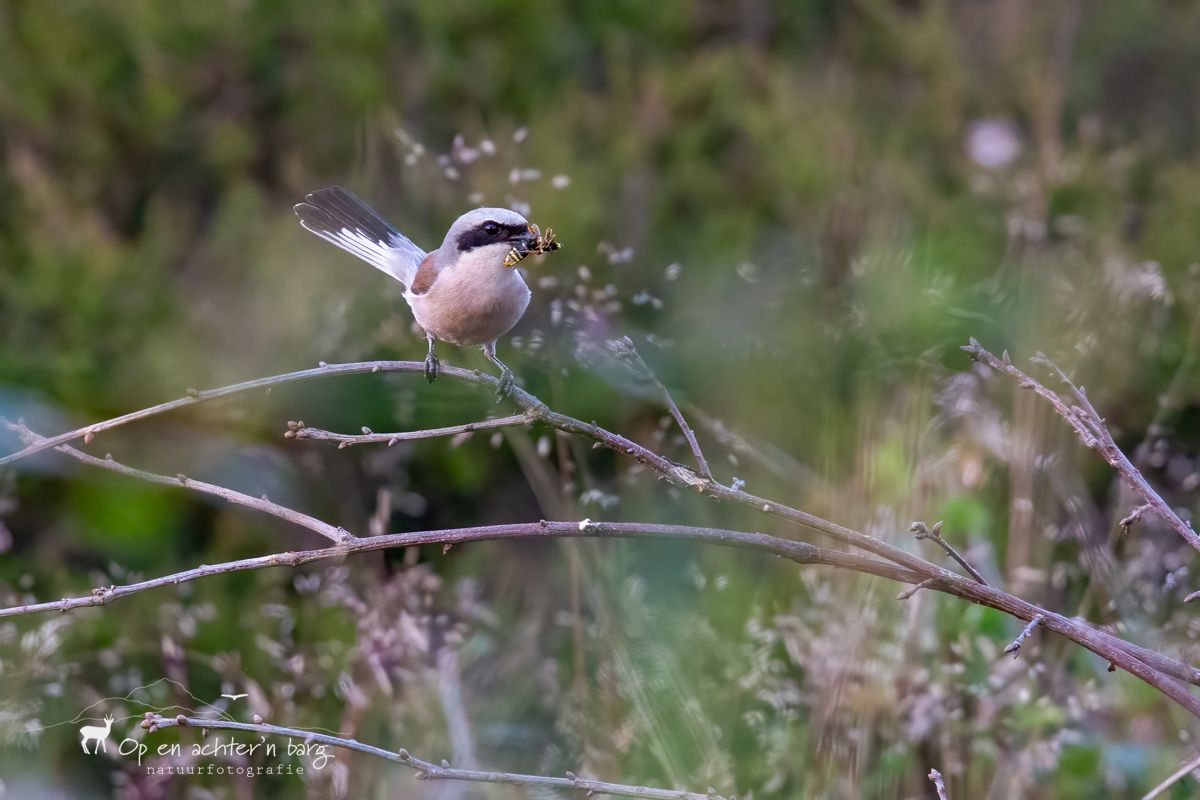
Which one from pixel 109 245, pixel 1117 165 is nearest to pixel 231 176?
pixel 109 245

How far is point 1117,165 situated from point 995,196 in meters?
0.53

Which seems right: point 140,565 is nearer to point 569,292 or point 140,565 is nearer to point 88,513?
point 88,513

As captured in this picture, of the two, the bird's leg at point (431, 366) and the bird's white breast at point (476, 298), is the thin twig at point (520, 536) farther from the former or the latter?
the bird's white breast at point (476, 298)

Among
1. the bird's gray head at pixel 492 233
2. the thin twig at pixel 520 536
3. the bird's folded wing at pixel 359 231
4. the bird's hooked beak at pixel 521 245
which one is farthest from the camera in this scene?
→ the bird's folded wing at pixel 359 231

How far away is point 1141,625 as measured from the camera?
272 centimetres

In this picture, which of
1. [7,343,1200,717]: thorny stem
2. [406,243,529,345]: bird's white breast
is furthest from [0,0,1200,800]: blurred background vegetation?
[7,343,1200,717]: thorny stem

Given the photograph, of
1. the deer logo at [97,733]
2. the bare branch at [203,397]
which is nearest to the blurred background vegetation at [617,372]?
the deer logo at [97,733]

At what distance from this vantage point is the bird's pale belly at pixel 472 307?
9.82 ft

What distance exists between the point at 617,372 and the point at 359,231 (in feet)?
2.71

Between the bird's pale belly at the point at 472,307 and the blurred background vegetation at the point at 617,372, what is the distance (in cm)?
20

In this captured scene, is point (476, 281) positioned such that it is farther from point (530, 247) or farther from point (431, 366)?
point (431, 366)

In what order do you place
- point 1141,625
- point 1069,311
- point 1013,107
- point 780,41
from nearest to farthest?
point 1141,625, point 1069,311, point 1013,107, point 780,41

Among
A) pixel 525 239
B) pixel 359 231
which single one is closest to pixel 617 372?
pixel 359 231

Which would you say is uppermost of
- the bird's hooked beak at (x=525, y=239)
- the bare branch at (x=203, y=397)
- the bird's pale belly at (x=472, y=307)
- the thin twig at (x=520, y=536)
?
the bird's hooked beak at (x=525, y=239)
